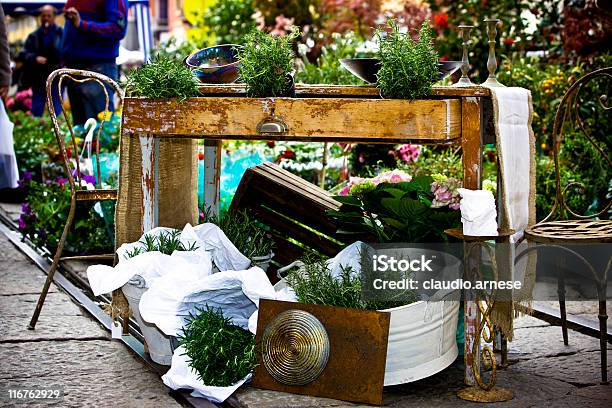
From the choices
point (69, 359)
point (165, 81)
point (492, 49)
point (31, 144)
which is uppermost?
point (492, 49)

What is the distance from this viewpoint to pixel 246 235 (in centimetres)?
461

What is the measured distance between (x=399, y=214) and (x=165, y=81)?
3.73ft

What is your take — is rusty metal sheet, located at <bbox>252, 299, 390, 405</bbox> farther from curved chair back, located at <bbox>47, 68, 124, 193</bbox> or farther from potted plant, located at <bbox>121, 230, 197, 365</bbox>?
curved chair back, located at <bbox>47, 68, 124, 193</bbox>

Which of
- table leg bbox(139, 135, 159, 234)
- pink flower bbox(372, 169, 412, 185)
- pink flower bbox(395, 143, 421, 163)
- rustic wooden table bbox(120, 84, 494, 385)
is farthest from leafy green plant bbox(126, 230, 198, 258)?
pink flower bbox(395, 143, 421, 163)

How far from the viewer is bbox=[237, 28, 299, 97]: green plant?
3.96 m

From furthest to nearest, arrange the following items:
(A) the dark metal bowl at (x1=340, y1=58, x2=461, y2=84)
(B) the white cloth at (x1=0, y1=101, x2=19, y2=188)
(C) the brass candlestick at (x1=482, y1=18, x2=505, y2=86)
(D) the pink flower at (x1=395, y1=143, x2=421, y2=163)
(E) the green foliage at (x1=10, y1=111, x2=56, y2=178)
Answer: (E) the green foliage at (x1=10, y1=111, x2=56, y2=178) → (D) the pink flower at (x1=395, y1=143, x2=421, y2=163) → (B) the white cloth at (x1=0, y1=101, x2=19, y2=188) → (C) the brass candlestick at (x1=482, y1=18, x2=505, y2=86) → (A) the dark metal bowl at (x1=340, y1=58, x2=461, y2=84)

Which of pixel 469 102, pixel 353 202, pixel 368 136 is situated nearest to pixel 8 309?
pixel 353 202

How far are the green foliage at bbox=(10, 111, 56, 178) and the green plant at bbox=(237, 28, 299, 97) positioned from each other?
17.8 ft

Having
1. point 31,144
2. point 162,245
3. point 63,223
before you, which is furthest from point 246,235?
point 31,144

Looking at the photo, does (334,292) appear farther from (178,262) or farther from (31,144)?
(31,144)

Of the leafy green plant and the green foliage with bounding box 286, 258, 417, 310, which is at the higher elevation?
the leafy green plant

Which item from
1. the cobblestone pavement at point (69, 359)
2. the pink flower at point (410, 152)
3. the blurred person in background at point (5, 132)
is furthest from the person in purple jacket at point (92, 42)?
the cobblestone pavement at point (69, 359)

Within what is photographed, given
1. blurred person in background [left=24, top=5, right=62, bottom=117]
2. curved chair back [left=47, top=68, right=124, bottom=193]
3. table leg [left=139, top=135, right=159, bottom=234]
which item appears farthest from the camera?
blurred person in background [left=24, top=5, right=62, bottom=117]

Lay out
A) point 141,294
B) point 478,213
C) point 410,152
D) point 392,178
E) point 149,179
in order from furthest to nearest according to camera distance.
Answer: point 410,152 < point 392,178 < point 149,179 < point 141,294 < point 478,213
